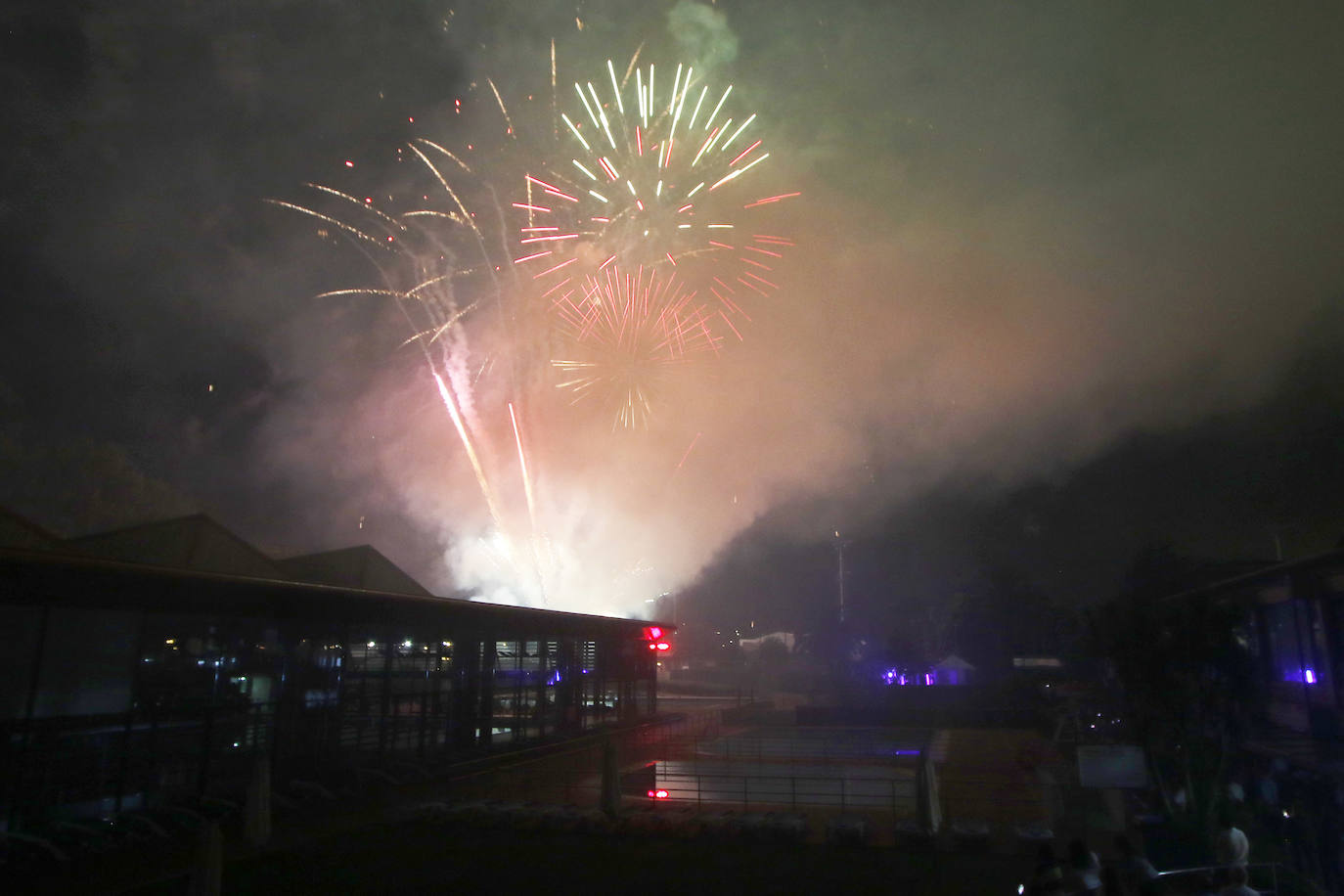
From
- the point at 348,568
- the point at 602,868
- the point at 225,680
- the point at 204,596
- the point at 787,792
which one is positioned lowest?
the point at 602,868

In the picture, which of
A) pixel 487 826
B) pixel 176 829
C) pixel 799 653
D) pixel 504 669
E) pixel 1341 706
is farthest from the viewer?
pixel 799 653

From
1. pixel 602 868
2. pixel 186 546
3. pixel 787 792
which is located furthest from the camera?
pixel 186 546

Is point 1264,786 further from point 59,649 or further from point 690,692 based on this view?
point 690,692

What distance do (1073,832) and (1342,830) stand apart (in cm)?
344

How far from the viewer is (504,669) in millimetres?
24203

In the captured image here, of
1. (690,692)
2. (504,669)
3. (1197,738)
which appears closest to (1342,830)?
(1197,738)

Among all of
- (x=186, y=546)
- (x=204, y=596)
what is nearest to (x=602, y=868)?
(x=204, y=596)

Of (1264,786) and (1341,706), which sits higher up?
(1341,706)

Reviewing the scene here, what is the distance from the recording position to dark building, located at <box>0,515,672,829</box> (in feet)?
40.8

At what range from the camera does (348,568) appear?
35.8 m

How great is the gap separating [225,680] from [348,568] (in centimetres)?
2087

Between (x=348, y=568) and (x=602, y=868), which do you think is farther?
(x=348, y=568)

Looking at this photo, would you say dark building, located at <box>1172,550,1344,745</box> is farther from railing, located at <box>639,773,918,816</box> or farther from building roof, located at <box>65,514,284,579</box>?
building roof, located at <box>65,514,284,579</box>

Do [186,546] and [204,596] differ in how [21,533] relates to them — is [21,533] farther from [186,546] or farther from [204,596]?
[204,596]
